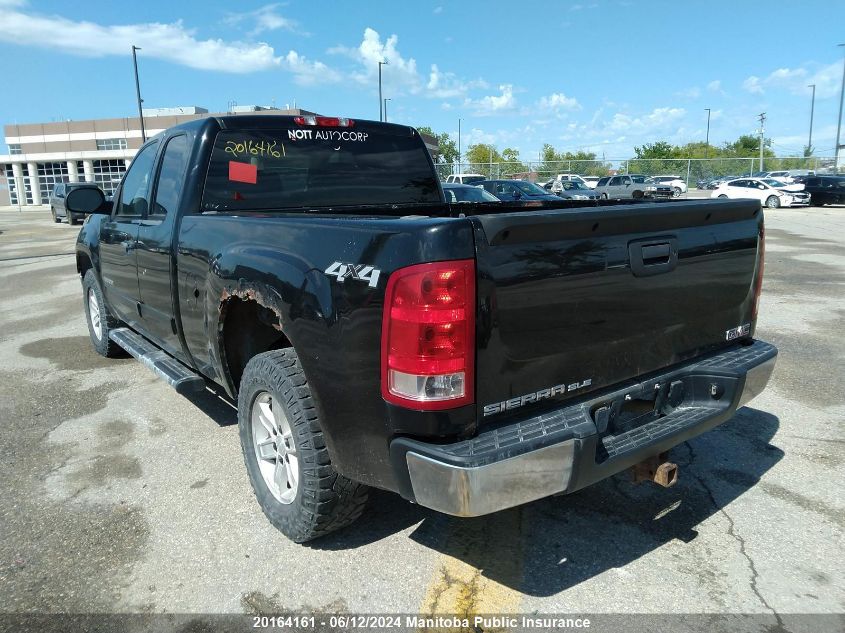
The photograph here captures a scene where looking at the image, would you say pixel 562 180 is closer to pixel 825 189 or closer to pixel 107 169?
pixel 825 189

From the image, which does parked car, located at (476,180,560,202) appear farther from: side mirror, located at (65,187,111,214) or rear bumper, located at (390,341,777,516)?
rear bumper, located at (390,341,777,516)

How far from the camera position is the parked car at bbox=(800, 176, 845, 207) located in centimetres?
3156

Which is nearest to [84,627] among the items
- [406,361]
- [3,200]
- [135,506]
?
[135,506]

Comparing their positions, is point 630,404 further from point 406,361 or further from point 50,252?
point 50,252

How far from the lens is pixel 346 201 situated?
168 inches

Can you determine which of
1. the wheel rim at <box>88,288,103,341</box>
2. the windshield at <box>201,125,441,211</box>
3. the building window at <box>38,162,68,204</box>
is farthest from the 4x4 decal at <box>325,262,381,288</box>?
the building window at <box>38,162,68,204</box>

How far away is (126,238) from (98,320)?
6.88 ft

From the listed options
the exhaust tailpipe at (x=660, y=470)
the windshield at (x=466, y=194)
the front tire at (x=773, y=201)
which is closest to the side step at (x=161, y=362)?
the exhaust tailpipe at (x=660, y=470)

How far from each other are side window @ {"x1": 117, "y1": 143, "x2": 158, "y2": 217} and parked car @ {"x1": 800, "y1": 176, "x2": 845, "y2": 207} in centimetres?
3506

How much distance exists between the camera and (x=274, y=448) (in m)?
3.16

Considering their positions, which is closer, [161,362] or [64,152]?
[161,362]

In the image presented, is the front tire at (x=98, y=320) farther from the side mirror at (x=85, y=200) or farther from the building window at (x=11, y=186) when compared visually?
the building window at (x=11, y=186)

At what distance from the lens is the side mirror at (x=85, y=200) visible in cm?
496

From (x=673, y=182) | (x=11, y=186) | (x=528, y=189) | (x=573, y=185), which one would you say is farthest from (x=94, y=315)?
(x=11, y=186)
